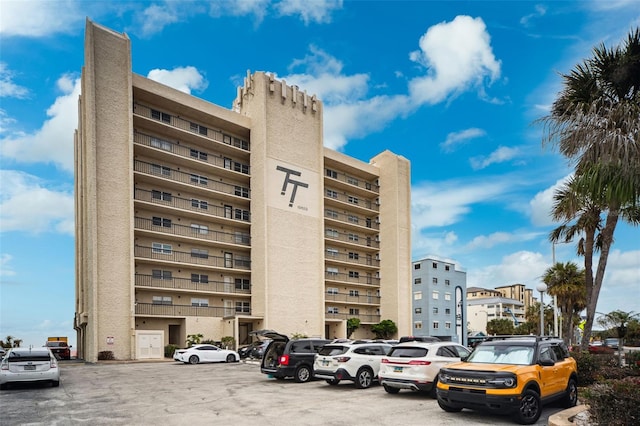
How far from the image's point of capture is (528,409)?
10320 mm

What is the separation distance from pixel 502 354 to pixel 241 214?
125ft

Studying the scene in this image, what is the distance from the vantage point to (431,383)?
13.5 metres

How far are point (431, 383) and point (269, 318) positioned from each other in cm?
3178

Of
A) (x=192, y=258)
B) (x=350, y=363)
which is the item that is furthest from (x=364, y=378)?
(x=192, y=258)

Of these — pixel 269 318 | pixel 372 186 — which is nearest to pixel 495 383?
pixel 269 318

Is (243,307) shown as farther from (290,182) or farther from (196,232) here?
(290,182)

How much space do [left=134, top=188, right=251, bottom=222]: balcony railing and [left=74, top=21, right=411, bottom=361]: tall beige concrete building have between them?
4.7 inches

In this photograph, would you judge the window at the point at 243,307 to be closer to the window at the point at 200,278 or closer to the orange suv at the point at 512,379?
the window at the point at 200,278

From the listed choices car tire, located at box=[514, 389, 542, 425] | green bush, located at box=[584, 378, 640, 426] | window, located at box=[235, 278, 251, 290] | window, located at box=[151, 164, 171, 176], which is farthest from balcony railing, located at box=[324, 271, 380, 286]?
green bush, located at box=[584, 378, 640, 426]

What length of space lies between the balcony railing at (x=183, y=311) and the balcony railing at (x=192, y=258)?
3.69 meters

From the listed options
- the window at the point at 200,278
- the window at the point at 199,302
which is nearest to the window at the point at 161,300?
the window at the point at 199,302

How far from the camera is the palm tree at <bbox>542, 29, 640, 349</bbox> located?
44.7 feet

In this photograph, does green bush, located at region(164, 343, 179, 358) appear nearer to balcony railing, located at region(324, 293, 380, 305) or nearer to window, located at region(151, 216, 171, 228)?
window, located at region(151, 216, 171, 228)

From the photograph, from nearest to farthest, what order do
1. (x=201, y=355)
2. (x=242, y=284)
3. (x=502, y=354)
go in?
1. (x=502, y=354)
2. (x=201, y=355)
3. (x=242, y=284)
